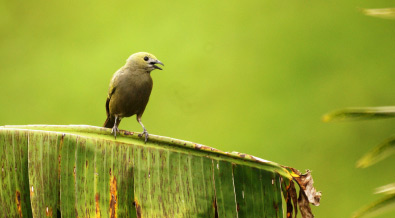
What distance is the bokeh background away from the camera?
11.4ft

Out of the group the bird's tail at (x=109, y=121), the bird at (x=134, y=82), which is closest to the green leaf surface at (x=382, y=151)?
the bird at (x=134, y=82)

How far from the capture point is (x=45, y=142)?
6.49 ft

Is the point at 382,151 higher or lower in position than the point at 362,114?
lower

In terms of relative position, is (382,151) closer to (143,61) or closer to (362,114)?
(362,114)

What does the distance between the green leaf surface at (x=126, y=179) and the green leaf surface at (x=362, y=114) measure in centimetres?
41

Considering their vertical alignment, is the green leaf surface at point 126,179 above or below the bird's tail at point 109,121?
below

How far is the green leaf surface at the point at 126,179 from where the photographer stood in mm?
1915

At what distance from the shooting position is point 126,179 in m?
1.96

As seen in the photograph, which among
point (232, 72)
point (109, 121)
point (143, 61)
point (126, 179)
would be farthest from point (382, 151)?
point (232, 72)

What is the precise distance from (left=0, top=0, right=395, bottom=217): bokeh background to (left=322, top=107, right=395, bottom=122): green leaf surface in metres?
1.96

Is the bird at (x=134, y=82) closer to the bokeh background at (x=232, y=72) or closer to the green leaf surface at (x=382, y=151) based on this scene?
the bokeh background at (x=232, y=72)

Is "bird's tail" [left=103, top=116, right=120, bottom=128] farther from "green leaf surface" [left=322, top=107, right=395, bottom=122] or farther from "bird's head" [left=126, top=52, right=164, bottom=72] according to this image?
"green leaf surface" [left=322, top=107, right=395, bottom=122]

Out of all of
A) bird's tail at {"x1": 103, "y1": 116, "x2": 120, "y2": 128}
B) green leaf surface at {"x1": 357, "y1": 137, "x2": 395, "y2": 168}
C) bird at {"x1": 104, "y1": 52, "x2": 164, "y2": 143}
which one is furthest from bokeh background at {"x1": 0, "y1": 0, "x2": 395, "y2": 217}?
green leaf surface at {"x1": 357, "y1": 137, "x2": 395, "y2": 168}

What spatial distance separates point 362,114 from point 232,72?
230cm
